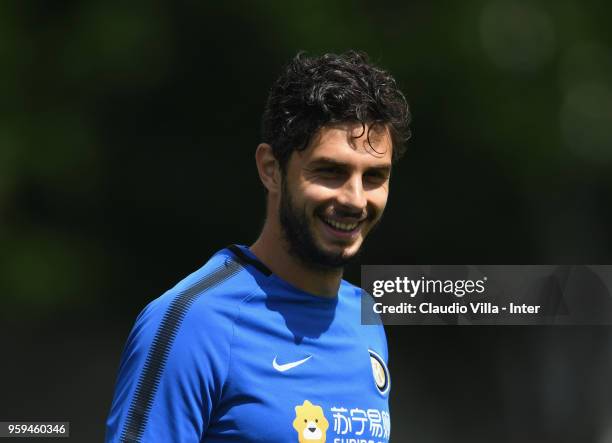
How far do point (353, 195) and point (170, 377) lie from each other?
21.6 inches

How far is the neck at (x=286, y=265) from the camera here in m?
2.42

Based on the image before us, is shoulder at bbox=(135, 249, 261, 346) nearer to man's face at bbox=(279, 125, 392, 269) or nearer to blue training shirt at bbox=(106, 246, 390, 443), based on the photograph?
blue training shirt at bbox=(106, 246, 390, 443)

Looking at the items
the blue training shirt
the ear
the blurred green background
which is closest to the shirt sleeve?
the blue training shirt

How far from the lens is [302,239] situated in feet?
7.73

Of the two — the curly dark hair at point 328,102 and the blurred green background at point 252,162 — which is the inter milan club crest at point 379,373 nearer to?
the curly dark hair at point 328,102

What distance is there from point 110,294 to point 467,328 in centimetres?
237

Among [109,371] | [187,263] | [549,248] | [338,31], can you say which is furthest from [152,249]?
[549,248]

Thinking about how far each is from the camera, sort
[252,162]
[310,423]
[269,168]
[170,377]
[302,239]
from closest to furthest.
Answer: [170,377] < [310,423] < [302,239] < [269,168] < [252,162]

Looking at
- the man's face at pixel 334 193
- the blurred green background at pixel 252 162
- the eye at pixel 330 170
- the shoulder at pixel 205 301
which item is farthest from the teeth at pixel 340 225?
the blurred green background at pixel 252 162

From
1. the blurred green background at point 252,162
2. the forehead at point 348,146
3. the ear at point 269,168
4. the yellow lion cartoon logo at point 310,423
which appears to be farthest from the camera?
the blurred green background at point 252,162

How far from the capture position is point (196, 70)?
23.8 ft

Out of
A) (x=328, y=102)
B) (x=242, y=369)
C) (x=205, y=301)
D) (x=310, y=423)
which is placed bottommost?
(x=310, y=423)

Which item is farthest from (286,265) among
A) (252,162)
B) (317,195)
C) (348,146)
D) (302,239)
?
(252,162)

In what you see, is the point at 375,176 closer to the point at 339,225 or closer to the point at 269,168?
the point at 339,225
